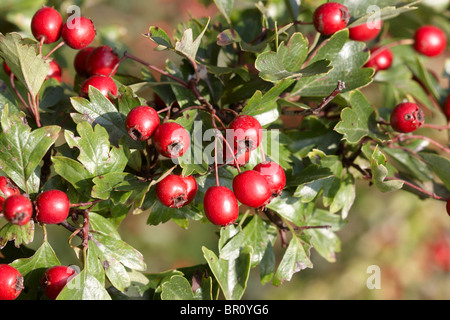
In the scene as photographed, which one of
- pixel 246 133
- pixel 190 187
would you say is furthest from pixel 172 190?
pixel 246 133

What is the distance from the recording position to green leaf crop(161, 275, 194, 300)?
2.94ft

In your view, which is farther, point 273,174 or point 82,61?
point 82,61

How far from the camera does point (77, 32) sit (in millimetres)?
966

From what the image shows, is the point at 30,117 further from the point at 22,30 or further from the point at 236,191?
the point at 22,30

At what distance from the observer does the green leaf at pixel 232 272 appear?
0.90 meters

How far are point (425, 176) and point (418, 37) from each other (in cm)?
56

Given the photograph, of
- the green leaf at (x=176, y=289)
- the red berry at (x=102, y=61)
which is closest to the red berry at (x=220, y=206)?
the green leaf at (x=176, y=289)

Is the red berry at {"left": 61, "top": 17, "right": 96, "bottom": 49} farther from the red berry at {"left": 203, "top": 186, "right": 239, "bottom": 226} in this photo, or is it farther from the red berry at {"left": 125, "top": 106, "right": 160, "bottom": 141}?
the red berry at {"left": 203, "top": 186, "right": 239, "bottom": 226}

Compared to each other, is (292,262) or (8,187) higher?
(8,187)

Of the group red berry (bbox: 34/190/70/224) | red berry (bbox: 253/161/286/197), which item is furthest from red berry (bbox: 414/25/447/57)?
red berry (bbox: 34/190/70/224)

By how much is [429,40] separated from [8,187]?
4.18 feet

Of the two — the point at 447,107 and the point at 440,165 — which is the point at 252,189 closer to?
the point at 440,165

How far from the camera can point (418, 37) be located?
1.42 metres

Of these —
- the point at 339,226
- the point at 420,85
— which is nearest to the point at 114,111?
the point at 339,226
